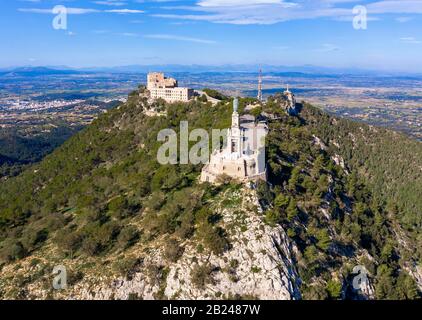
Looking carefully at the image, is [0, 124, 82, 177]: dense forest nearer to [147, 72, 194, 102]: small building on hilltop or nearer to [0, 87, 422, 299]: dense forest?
[147, 72, 194, 102]: small building on hilltop

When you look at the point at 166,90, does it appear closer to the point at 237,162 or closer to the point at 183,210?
the point at 237,162

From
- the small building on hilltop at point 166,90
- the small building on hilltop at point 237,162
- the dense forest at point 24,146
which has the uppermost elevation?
the small building on hilltop at point 166,90

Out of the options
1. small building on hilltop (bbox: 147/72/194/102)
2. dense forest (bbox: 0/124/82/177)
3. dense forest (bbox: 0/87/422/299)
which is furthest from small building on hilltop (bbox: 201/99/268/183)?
dense forest (bbox: 0/124/82/177)

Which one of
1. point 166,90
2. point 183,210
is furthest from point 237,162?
point 166,90

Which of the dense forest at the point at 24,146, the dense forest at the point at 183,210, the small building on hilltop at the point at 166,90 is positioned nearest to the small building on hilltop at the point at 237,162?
the dense forest at the point at 183,210

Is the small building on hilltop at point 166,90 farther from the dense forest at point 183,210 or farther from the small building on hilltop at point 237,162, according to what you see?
the small building on hilltop at point 237,162

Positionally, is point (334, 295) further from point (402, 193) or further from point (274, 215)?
point (402, 193)
